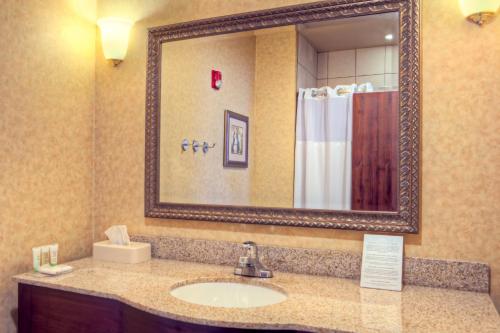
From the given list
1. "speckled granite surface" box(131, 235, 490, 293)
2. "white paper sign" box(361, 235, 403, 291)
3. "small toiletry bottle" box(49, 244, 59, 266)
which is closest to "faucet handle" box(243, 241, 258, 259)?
"speckled granite surface" box(131, 235, 490, 293)

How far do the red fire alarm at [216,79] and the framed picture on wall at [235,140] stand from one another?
13cm

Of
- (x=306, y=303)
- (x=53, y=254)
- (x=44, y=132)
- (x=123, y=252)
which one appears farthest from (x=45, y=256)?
(x=306, y=303)

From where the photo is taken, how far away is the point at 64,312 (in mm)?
1499

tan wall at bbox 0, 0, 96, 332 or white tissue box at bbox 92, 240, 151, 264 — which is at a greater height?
tan wall at bbox 0, 0, 96, 332

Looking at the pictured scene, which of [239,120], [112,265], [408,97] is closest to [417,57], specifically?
[408,97]

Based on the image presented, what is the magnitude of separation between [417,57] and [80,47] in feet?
4.92

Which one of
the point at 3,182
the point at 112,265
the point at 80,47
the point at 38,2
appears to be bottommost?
the point at 112,265

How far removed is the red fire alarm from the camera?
183cm

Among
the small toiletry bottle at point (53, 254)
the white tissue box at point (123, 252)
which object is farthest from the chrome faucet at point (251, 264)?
the small toiletry bottle at point (53, 254)

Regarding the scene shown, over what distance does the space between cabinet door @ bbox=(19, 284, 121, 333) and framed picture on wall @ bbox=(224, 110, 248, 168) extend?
717 mm

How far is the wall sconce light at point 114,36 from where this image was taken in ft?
6.31

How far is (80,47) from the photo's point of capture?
6.52 ft

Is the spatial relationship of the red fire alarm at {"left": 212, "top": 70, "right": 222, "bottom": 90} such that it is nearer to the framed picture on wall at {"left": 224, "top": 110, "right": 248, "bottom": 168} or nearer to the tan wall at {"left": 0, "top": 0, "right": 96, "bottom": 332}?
the framed picture on wall at {"left": 224, "top": 110, "right": 248, "bottom": 168}

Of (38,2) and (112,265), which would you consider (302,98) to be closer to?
(112,265)
